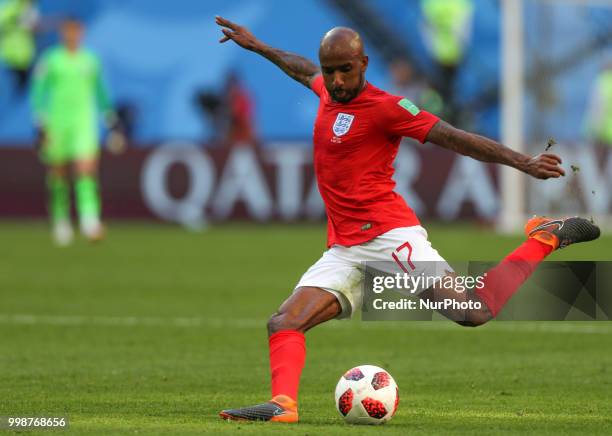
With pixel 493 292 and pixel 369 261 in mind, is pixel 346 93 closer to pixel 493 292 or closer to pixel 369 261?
pixel 369 261

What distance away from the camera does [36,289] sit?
564 inches

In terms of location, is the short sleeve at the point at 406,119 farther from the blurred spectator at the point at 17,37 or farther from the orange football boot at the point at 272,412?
the blurred spectator at the point at 17,37

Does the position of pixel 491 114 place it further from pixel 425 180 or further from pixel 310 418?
pixel 310 418

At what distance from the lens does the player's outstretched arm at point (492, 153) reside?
6.62 meters

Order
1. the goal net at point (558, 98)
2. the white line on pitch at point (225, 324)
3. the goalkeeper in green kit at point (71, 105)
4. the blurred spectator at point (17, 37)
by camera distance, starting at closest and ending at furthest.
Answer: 1. the white line on pitch at point (225, 324)
2. the goalkeeper in green kit at point (71, 105)
3. the goal net at point (558, 98)
4. the blurred spectator at point (17, 37)

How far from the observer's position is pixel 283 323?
277 inches

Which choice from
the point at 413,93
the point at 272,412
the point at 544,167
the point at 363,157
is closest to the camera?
the point at 544,167

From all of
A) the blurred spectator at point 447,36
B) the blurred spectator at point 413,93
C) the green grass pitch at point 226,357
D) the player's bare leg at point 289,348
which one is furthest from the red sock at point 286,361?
the blurred spectator at point 447,36

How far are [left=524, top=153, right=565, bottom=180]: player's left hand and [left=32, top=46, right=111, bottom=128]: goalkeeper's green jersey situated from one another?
13353mm

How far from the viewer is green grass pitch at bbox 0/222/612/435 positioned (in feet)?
23.6

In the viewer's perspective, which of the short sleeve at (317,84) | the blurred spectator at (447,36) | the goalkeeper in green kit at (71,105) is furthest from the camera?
the blurred spectator at (447,36)

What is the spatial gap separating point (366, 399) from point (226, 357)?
10.4ft

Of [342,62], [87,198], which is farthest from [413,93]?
[342,62]

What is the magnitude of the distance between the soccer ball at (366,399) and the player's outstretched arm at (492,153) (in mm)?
1196
